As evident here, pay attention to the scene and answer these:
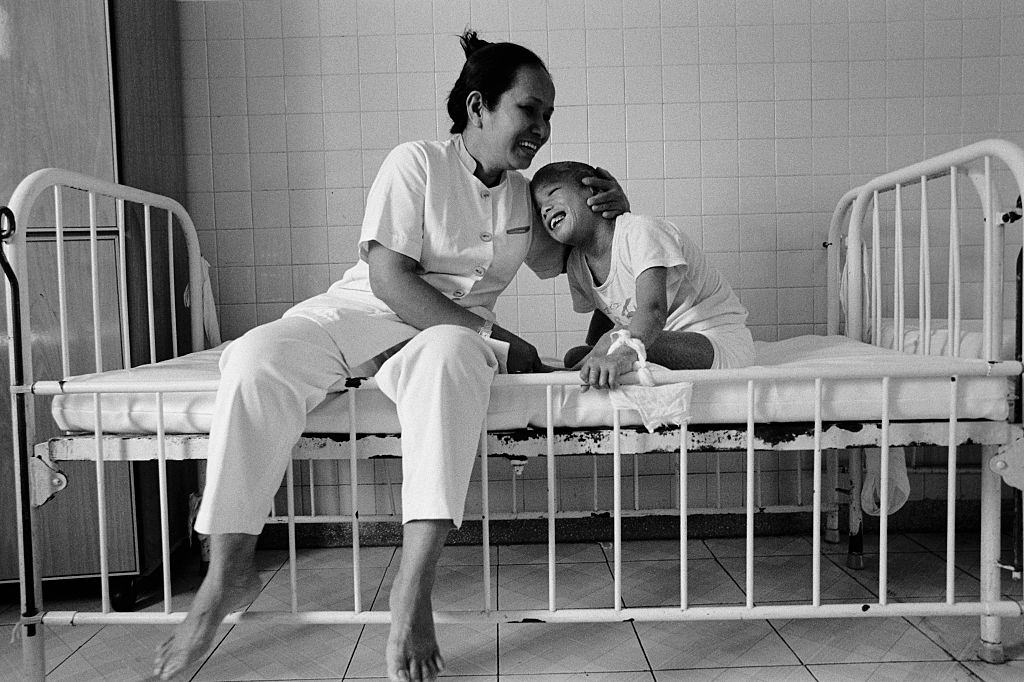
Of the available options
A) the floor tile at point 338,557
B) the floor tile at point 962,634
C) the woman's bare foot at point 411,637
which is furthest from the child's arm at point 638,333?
the floor tile at point 338,557

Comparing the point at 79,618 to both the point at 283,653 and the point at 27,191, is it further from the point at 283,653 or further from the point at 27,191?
the point at 27,191

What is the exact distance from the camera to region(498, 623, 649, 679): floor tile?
5.78 ft

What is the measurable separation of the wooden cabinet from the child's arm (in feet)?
4.22

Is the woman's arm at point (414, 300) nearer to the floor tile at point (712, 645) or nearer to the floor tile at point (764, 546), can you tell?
the floor tile at point (712, 645)

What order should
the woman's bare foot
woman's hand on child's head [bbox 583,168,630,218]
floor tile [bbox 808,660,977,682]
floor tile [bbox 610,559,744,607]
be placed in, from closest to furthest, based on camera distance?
the woman's bare foot < floor tile [bbox 808,660,977,682] < woman's hand on child's head [bbox 583,168,630,218] < floor tile [bbox 610,559,744,607]

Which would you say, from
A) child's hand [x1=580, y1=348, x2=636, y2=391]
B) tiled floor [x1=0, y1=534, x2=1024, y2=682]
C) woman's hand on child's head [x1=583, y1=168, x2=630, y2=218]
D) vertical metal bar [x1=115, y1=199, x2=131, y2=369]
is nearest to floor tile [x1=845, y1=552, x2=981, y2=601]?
tiled floor [x1=0, y1=534, x2=1024, y2=682]

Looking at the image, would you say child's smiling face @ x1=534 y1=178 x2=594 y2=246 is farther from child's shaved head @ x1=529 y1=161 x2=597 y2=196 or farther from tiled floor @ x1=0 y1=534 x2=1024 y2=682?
tiled floor @ x1=0 y1=534 x2=1024 y2=682

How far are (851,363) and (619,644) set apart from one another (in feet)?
2.62

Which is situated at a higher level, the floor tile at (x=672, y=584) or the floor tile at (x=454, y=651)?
the floor tile at (x=454, y=651)

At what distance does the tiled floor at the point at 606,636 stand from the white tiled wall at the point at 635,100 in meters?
0.98

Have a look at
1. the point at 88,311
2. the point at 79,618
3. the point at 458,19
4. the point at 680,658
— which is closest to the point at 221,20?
the point at 458,19

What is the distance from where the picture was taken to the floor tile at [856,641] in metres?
1.78

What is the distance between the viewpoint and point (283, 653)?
73.2 inches

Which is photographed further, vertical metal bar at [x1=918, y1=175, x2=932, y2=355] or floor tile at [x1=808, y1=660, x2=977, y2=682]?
vertical metal bar at [x1=918, y1=175, x2=932, y2=355]
